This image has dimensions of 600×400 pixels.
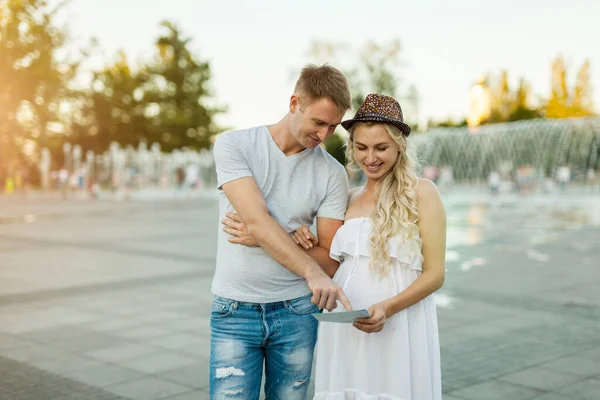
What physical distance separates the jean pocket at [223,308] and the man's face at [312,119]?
0.64 meters

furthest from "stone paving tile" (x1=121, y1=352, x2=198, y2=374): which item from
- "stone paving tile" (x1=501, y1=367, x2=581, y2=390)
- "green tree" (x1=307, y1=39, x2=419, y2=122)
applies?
"green tree" (x1=307, y1=39, x2=419, y2=122)

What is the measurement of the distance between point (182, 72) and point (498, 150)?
26.8 meters

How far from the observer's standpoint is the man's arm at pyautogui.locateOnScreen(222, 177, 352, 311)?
2473mm

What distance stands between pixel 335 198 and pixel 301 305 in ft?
1.40

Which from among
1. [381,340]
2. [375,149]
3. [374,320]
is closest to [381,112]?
[375,149]

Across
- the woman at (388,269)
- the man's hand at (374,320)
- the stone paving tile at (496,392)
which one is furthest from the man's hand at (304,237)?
the stone paving tile at (496,392)

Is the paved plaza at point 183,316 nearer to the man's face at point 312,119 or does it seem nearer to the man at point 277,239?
the man at point 277,239

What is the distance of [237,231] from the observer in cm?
261

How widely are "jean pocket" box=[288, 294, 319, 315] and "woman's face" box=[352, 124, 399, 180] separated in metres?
0.54

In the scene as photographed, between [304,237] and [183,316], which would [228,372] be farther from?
[183,316]

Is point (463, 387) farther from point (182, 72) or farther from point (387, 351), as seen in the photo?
point (182, 72)

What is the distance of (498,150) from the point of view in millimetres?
39094

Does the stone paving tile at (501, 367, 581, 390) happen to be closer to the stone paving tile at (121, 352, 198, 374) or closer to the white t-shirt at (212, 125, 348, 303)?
the stone paving tile at (121, 352, 198, 374)

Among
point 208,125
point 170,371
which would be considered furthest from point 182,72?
point 170,371
